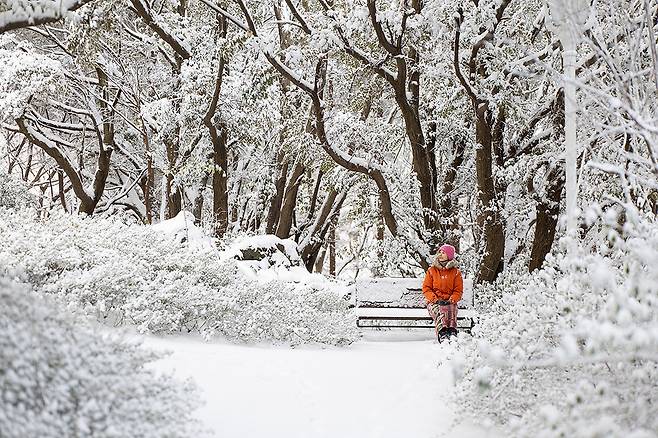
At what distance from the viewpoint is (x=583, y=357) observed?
2783 mm

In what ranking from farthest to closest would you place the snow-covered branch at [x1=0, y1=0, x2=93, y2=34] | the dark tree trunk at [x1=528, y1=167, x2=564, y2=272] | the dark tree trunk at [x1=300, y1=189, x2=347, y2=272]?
the dark tree trunk at [x1=300, y1=189, x2=347, y2=272], the dark tree trunk at [x1=528, y1=167, x2=564, y2=272], the snow-covered branch at [x1=0, y1=0, x2=93, y2=34]

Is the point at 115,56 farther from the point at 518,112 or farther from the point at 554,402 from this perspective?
the point at 554,402

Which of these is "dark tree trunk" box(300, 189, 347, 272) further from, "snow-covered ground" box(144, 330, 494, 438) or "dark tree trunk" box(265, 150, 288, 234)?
"snow-covered ground" box(144, 330, 494, 438)

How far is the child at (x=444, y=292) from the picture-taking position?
326 inches

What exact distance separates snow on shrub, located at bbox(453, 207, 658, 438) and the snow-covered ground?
1.33 feet

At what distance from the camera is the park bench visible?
9852 mm

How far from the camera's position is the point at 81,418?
2.88 m

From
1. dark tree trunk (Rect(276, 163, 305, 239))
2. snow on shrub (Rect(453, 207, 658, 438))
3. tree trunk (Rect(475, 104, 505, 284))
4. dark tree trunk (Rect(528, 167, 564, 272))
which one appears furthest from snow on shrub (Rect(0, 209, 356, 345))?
dark tree trunk (Rect(276, 163, 305, 239))

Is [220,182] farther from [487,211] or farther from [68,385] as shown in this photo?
[68,385]

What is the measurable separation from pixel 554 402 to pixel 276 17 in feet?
34.6

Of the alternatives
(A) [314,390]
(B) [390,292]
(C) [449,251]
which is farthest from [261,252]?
(A) [314,390]

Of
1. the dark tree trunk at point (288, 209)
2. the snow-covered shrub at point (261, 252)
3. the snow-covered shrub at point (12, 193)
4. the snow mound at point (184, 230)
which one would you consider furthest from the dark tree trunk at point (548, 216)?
the snow-covered shrub at point (12, 193)

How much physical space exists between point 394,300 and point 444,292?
6.14ft

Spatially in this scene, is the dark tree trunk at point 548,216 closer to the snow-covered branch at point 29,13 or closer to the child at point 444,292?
the child at point 444,292
